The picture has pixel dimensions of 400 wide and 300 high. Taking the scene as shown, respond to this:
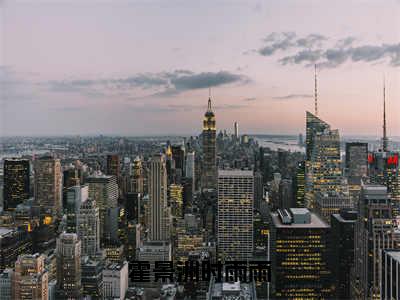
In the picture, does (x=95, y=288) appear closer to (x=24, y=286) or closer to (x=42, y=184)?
(x=24, y=286)

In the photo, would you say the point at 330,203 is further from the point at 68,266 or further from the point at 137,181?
the point at 68,266

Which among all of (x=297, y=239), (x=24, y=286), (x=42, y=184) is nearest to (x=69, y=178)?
(x=42, y=184)

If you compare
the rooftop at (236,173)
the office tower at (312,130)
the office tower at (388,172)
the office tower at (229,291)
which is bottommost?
the office tower at (229,291)

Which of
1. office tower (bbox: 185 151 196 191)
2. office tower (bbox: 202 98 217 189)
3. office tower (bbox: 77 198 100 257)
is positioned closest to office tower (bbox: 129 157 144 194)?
office tower (bbox: 185 151 196 191)

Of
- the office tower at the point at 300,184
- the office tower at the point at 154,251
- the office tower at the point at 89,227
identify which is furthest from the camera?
the office tower at the point at 300,184

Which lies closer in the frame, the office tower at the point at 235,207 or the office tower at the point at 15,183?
the office tower at the point at 15,183

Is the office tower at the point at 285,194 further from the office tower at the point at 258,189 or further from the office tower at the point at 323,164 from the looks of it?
the office tower at the point at 323,164

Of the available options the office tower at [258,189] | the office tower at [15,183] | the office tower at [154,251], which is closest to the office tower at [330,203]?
the office tower at [258,189]
